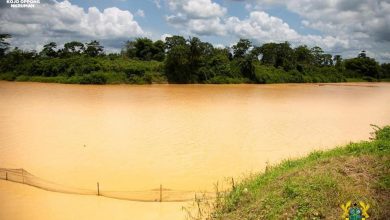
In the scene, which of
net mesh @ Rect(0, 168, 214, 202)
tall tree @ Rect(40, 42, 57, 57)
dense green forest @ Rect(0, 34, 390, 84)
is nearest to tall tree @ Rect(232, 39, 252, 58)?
dense green forest @ Rect(0, 34, 390, 84)

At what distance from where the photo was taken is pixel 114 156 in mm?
10281

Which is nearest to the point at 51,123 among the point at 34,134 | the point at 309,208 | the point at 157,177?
the point at 34,134

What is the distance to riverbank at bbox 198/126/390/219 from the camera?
493 cm

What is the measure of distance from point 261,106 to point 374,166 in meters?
16.5

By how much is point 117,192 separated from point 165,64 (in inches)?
1280

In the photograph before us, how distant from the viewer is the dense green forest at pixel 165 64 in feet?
125

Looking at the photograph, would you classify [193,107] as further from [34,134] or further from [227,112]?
[34,134]

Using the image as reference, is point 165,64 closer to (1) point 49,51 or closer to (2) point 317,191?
(1) point 49,51

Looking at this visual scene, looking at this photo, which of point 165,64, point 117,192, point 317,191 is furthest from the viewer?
point 165,64

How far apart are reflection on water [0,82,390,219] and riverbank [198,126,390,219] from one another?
1381mm

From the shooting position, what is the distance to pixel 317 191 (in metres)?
5.18

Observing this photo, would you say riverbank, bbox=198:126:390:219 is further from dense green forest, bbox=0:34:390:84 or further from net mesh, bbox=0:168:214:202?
dense green forest, bbox=0:34:390:84

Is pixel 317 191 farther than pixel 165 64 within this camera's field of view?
No

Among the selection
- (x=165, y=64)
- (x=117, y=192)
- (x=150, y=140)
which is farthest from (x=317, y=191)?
(x=165, y=64)
